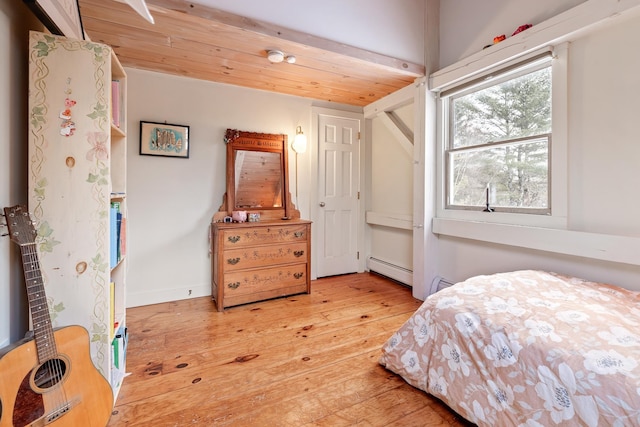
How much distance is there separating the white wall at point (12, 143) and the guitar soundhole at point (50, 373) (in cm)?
23

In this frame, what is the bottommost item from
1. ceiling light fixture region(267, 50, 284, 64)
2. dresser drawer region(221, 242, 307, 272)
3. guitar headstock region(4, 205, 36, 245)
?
dresser drawer region(221, 242, 307, 272)

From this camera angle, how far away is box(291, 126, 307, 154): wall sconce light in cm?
346

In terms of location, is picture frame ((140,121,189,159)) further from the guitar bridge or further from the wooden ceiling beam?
the guitar bridge

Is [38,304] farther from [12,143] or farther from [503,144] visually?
[503,144]

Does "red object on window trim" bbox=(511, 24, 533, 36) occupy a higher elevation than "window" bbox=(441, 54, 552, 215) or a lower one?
higher

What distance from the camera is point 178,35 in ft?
7.10

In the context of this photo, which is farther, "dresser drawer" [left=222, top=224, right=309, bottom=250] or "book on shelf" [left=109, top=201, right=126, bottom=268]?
"dresser drawer" [left=222, top=224, right=309, bottom=250]

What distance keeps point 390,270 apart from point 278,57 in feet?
8.69

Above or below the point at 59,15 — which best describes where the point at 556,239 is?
below

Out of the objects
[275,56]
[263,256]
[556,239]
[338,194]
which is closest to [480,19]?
[275,56]

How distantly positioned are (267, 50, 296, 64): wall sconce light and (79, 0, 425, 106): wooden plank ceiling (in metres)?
0.04

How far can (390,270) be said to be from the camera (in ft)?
12.1

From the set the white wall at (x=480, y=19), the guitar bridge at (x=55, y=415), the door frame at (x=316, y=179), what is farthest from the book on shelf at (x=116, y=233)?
the white wall at (x=480, y=19)

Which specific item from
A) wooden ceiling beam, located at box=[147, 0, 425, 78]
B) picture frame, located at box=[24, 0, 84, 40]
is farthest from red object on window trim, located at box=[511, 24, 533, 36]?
picture frame, located at box=[24, 0, 84, 40]
